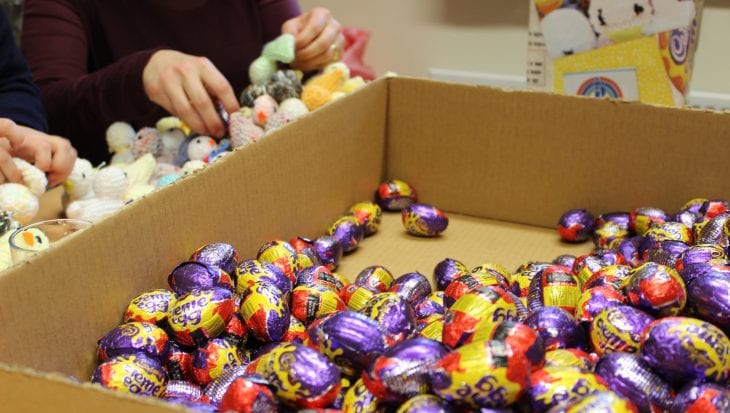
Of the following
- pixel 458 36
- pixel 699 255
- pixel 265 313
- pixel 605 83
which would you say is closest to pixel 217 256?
pixel 265 313

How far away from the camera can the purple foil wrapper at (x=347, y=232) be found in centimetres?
149

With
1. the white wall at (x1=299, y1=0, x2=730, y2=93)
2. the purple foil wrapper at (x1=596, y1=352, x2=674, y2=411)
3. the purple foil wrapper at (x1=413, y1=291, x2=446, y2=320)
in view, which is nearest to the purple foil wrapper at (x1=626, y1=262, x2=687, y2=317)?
the purple foil wrapper at (x1=596, y1=352, x2=674, y2=411)

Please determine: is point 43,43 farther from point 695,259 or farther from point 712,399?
point 712,399

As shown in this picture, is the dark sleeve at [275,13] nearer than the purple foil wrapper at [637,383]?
No

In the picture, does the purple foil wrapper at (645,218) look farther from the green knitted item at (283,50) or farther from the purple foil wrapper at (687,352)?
the green knitted item at (283,50)

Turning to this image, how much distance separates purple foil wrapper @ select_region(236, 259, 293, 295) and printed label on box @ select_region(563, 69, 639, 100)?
93cm

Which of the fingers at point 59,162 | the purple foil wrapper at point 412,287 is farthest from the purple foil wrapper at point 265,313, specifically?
the fingers at point 59,162

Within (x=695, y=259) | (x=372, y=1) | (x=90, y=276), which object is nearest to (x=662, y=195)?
(x=695, y=259)

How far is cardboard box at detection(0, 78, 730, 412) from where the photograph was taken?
3.32 ft

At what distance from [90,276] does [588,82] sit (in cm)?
124

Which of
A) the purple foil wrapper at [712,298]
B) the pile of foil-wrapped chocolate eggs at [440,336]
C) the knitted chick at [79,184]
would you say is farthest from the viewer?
the knitted chick at [79,184]

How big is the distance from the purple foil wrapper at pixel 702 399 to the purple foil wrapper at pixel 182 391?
0.57m

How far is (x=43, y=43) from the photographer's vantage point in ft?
6.49

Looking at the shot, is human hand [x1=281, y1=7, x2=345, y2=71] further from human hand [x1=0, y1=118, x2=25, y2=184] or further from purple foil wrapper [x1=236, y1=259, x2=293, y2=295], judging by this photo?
purple foil wrapper [x1=236, y1=259, x2=293, y2=295]
